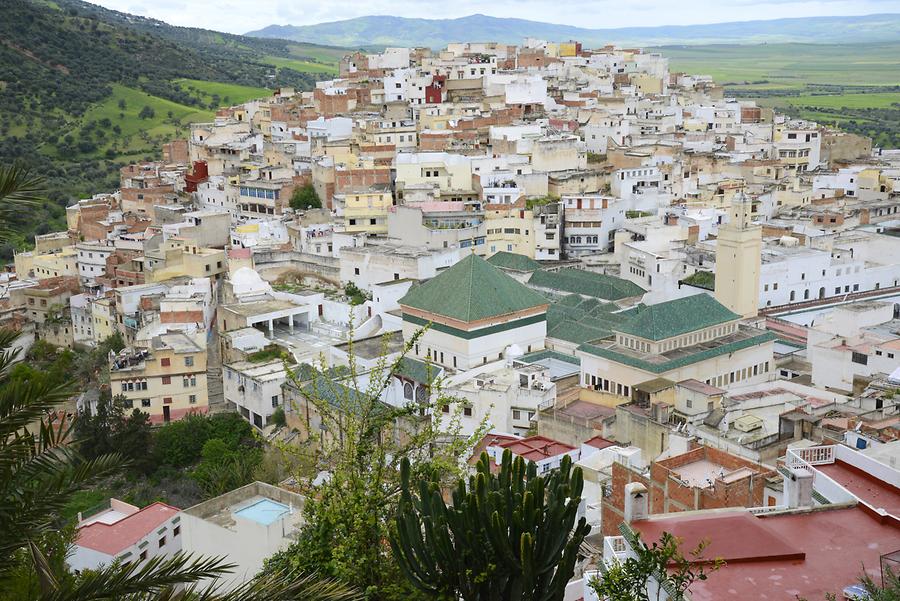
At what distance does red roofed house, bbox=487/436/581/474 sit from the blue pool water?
163 inches

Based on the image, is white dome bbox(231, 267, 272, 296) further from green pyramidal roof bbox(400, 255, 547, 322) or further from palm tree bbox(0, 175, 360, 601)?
palm tree bbox(0, 175, 360, 601)

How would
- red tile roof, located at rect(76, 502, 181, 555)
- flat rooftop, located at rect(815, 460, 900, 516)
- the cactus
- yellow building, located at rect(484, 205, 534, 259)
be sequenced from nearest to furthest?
the cactus < flat rooftop, located at rect(815, 460, 900, 516) < red tile roof, located at rect(76, 502, 181, 555) < yellow building, located at rect(484, 205, 534, 259)

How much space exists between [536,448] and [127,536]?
8600 millimetres

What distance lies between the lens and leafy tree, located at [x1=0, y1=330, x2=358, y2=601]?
6902 millimetres

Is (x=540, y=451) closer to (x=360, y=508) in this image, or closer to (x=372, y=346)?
(x=360, y=508)

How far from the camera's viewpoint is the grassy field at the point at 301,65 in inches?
5349

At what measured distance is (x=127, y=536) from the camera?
21.3 meters

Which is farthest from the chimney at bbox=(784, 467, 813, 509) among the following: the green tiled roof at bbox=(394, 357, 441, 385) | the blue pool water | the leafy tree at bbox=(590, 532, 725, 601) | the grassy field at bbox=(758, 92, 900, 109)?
the grassy field at bbox=(758, 92, 900, 109)

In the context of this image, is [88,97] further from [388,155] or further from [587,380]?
[587,380]

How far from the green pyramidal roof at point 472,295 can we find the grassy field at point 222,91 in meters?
64.5

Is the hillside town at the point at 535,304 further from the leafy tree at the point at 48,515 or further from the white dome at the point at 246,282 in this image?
the leafy tree at the point at 48,515

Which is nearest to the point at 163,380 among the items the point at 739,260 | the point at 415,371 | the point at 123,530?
the point at 415,371

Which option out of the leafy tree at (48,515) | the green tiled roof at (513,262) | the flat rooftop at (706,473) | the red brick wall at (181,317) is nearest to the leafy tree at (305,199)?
the green tiled roof at (513,262)

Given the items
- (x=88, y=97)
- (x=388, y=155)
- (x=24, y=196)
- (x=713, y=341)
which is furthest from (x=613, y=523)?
(x=88, y=97)
